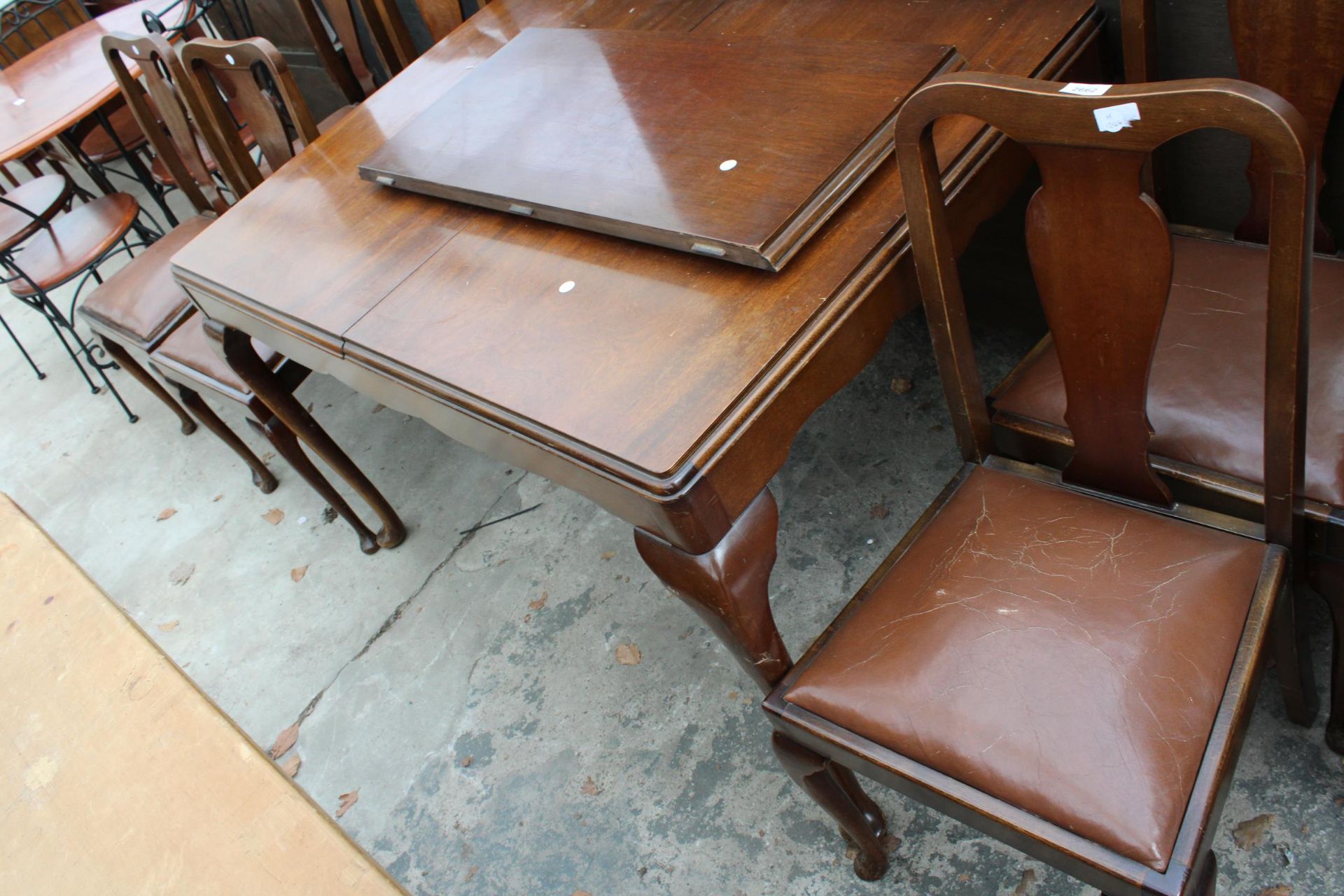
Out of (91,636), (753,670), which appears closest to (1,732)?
(91,636)

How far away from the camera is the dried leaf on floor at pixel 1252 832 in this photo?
1481mm

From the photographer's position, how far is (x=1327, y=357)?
50.9 inches

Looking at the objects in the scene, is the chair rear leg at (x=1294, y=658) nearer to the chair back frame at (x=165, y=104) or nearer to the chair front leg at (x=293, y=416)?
the chair front leg at (x=293, y=416)

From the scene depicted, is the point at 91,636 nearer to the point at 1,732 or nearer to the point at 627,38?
the point at 1,732

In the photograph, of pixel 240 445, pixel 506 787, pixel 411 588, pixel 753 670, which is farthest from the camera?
pixel 240 445

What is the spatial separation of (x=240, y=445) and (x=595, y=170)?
181 centimetres

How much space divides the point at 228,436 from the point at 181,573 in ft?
1.38

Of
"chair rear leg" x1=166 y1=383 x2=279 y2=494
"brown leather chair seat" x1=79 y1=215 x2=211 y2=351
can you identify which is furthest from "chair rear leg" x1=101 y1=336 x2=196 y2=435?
"chair rear leg" x1=166 y1=383 x2=279 y2=494

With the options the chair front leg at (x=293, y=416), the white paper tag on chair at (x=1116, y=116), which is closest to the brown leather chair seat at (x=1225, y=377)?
the white paper tag on chair at (x=1116, y=116)

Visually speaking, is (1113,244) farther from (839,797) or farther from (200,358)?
(200,358)

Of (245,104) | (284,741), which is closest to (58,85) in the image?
(245,104)

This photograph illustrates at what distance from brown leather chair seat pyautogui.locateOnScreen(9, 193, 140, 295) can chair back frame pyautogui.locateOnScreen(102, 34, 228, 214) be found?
1.48 ft

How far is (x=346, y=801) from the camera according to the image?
2123 mm

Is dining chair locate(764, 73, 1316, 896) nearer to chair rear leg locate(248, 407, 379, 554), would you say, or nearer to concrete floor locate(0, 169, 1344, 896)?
concrete floor locate(0, 169, 1344, 896)
